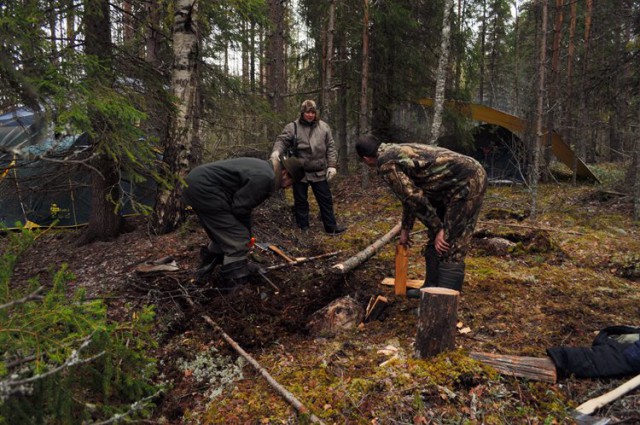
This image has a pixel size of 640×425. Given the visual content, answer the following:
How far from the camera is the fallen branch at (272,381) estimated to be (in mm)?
2673

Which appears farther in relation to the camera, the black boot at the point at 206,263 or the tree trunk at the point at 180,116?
the tree trunk at the point at 180,116

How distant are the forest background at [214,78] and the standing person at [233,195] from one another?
0.63 metres

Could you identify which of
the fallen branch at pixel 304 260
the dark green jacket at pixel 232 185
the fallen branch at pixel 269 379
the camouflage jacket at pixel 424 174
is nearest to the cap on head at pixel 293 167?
the dark green jacket at pixel 232 185

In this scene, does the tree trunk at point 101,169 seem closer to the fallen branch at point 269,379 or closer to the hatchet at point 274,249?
the hatchet at point 274,249

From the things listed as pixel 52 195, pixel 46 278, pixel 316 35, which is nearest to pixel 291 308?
pixel 46 278

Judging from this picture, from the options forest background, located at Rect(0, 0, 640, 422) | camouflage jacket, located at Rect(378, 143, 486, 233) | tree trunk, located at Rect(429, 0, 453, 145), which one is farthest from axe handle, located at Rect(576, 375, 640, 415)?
tree trunk, located at Rect(429, 0, 453, 145)

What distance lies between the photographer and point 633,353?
9.37 feet

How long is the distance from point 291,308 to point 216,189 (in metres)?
1.50

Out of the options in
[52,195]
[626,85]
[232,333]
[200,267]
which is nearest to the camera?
[232,333]

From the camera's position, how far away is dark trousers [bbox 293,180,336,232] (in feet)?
21.8

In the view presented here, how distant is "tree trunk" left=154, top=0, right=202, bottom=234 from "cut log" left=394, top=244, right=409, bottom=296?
3.40 m

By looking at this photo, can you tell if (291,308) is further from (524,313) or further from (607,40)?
(607,40)

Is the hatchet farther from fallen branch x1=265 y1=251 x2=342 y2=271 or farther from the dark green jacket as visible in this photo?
the dark green jacket

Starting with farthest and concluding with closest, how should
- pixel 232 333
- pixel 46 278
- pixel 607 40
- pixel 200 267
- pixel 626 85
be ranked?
pixel 607 40 < pixel 626 85 < pixel 46 278 < pixel 200 267 < pixel 232 333
